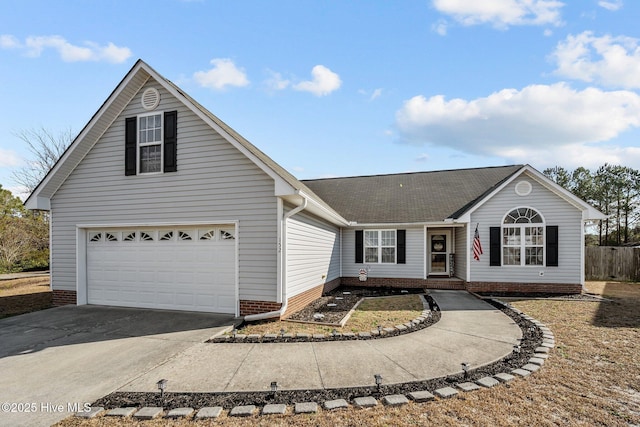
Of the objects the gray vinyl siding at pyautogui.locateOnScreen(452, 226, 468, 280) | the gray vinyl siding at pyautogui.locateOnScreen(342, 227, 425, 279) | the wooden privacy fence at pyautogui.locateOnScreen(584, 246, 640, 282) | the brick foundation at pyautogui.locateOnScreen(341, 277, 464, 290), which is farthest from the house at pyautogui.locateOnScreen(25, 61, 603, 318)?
the wooden privacy fence at pyautogui.locateOnScreen(584, 246, 640, 282)

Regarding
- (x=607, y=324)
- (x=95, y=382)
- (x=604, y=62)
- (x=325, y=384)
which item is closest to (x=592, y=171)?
(x=604, y=62)

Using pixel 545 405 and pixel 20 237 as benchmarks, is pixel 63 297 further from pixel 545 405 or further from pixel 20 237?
pixel 20 237

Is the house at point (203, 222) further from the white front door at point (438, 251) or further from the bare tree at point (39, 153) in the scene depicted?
the bare tree at point (39, 153)

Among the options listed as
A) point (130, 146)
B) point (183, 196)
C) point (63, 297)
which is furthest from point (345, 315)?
point (63, 297)

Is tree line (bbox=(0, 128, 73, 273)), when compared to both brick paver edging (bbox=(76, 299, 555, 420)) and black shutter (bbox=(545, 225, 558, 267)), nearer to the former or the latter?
brick paver edging (bbox=(76, 299, 555, 420))

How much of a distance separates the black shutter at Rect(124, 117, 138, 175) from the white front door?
41.2 ft

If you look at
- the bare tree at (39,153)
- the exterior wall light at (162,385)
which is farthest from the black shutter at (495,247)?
the bare tree at (39,153)

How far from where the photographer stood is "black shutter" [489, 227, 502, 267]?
12586 millimetres

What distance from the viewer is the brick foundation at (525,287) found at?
1207 centimetres

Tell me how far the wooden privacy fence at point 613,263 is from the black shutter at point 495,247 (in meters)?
9.25

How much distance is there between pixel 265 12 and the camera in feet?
30.3

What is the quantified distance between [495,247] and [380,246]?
4536mm

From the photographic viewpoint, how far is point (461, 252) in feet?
45.6

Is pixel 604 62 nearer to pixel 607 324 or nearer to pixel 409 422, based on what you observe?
pixel 607 324
